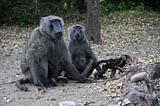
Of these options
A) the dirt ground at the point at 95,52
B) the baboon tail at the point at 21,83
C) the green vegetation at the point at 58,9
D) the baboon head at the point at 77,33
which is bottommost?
the dirt ground at the point at 95,52

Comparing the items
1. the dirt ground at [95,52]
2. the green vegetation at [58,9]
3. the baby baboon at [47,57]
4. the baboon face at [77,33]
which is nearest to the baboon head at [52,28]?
the baby baboon at [47,57]

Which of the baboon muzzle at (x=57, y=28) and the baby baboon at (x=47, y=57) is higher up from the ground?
the baboon muzzle at (x=57, y=28)

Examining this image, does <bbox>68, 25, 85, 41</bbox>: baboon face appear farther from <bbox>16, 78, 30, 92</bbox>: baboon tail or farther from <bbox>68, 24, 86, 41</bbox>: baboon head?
<bbox>16, 78, 30, 92</bbox>: baboon tail

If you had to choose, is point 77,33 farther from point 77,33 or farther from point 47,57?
point 47,57

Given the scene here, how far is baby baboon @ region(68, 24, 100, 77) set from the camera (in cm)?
817

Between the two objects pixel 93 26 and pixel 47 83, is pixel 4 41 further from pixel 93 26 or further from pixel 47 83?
pixel 47 83

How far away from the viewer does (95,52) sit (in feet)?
39.6

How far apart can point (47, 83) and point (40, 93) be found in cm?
48

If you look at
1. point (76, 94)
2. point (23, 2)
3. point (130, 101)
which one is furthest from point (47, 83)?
point (23, 2)

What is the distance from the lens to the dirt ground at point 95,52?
6633mm

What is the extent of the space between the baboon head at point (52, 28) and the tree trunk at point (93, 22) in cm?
599

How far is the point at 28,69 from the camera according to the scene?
7750mm

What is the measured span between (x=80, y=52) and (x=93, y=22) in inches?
222

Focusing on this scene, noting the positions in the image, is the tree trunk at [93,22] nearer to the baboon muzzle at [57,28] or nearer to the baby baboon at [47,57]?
the baby baboon at [47,57]
